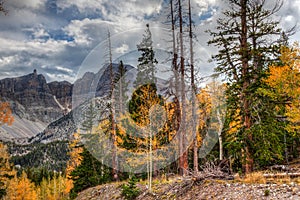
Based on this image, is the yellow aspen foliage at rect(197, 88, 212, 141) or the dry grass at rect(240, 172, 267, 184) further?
the yellow aspen foliage at rect(197, 88, 212, 141)

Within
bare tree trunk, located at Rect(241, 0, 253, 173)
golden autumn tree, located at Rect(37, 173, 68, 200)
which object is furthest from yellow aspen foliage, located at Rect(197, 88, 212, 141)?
golden autumn tree, located at Rect(37, 173, 68, 200)

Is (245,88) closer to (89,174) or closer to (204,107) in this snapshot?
(204,107)

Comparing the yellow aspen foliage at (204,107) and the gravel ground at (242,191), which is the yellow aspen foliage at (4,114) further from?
the yellow aspen foliage at (204,107)

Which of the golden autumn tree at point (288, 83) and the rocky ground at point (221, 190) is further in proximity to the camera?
the golden autumn tree at point (288, 83)

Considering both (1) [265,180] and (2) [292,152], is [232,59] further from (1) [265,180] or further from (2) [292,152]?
(2) [292,152]

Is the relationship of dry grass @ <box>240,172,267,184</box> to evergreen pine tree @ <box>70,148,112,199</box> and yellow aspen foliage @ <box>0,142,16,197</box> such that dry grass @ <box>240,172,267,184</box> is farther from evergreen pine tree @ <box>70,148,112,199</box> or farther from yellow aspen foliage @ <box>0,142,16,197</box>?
evergreen pine tree @ <box>70,148,112,199</box>

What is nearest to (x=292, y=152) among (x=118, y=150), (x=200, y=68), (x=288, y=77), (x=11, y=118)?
(x=288, y=77)

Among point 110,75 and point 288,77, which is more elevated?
point 110,75

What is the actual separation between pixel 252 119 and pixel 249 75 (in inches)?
95.9

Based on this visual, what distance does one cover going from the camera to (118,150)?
2772cm

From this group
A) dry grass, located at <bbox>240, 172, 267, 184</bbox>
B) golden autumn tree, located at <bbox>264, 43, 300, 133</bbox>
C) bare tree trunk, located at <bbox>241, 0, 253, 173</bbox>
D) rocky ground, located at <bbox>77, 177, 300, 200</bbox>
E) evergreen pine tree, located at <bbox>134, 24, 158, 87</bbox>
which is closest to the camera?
rocky ground, located at <bbox>77, 177, 300, 200</bbox>

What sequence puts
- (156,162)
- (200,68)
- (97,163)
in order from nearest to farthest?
(200,68), (156,162), (97,163)

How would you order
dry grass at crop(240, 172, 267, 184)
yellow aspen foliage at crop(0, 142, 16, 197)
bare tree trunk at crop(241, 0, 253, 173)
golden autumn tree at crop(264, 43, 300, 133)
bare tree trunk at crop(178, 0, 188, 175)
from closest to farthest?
dry grass at crop(240, 172, 267, 184) < bare tree trunk at crop(241, 0, 253, 173) < golden autumn tree at crop(264, 43, 300, 133) < bare tree trunk at crop(178, 0, 188, 175) < yellow aspen foliage at crop(0, 142, 16, 197)

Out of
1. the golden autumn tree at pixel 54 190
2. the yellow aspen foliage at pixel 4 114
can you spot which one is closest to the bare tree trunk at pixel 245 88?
the yellow aspen foliage at pixel 4 114
